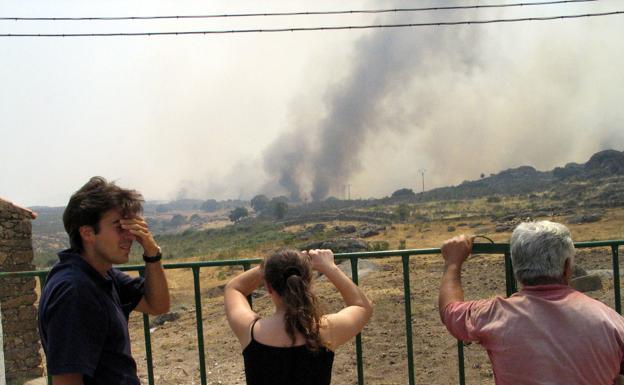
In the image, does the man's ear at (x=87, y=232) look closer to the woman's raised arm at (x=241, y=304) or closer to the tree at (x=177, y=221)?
the woman's raised arm at (x=241, y=304)

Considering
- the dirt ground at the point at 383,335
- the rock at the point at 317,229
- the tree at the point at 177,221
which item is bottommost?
the tree at the point at 177,221

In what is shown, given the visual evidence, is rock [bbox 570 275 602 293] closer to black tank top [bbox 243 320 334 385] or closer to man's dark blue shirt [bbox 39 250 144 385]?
black tank top [bbox 243 320 334 385]

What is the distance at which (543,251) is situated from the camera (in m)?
2.27

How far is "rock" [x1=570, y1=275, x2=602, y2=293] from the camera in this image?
12.3 meters

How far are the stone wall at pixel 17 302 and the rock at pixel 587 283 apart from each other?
417 inches

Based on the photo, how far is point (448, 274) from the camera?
2578 millimetres

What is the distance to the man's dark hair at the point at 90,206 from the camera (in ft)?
7.57

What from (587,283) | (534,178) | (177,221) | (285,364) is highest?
(285,364)

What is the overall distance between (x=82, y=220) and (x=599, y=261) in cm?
1725

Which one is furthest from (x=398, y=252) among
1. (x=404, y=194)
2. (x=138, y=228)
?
(x=404, y=194)

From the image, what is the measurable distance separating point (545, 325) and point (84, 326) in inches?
66.2

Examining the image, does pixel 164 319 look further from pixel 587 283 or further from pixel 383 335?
pixel 587 283

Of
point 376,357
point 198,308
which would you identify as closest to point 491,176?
point 376,357

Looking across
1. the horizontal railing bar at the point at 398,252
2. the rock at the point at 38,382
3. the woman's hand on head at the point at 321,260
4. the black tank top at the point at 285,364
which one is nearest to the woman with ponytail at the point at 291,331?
the black tank top at the point at 285,364
